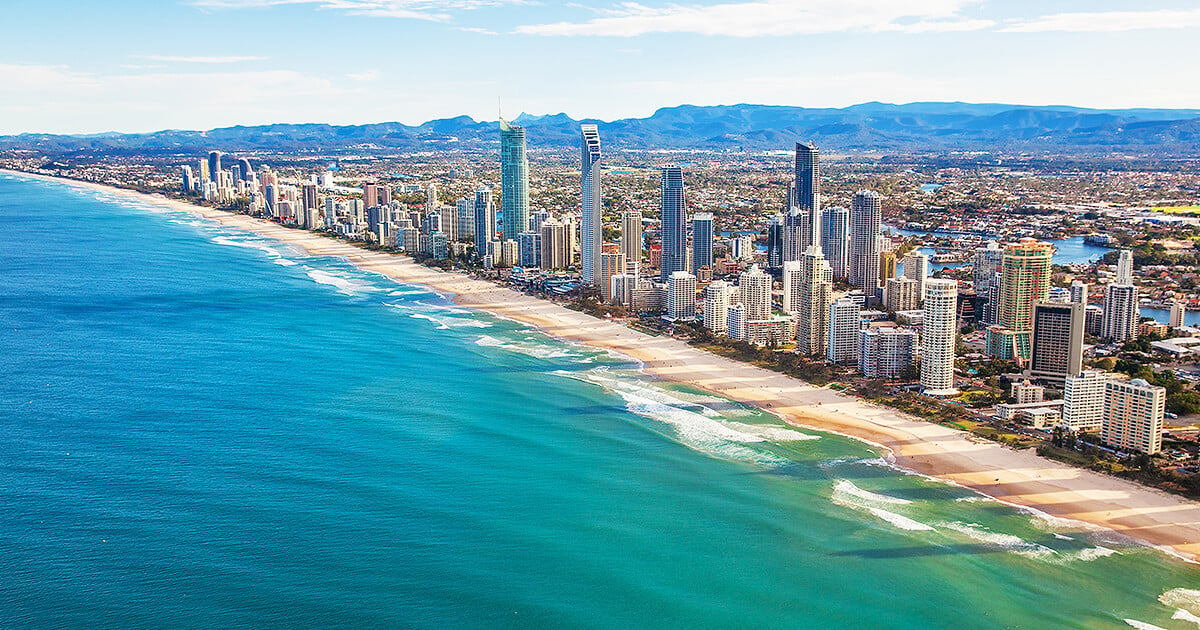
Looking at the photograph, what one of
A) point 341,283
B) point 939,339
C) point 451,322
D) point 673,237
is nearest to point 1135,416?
point 939,339

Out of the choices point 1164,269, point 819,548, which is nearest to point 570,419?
point 819,548

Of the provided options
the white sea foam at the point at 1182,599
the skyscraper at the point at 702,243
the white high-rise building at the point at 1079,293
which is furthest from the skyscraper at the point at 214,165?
the white sea foam at the point at 1182,599

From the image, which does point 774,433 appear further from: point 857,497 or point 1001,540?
point 1001,540

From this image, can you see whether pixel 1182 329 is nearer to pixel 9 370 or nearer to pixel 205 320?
pixel 205 320

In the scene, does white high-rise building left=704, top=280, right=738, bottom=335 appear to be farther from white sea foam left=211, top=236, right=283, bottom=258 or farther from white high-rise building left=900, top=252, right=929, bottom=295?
white sea foam left=211, top=236, right=283, bottom=258

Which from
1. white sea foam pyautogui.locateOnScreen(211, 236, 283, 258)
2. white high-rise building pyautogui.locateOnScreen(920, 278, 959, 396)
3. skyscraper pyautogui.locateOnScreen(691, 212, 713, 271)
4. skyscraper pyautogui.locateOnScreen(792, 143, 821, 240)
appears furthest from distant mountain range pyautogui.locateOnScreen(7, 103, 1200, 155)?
white high-rise building pyautogui.locateOnScreen(920, 278, 959, 396)

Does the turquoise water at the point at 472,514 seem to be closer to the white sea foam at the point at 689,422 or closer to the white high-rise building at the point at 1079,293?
the white sea foam at the point at 689,422

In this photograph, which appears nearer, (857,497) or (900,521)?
(900,521)
